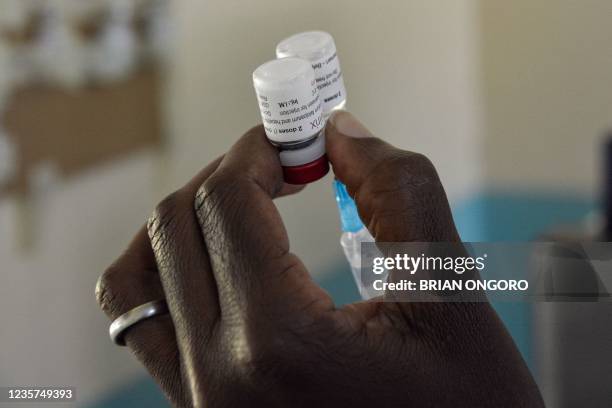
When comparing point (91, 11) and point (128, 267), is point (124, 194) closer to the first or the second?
point (91, 11)

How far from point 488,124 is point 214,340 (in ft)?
9.26

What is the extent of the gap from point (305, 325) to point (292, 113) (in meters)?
0.18

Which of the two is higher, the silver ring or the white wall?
the white wall

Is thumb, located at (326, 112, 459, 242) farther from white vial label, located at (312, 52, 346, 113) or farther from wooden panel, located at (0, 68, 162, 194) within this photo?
wooden panel, located at (0, 68, 162, 194)

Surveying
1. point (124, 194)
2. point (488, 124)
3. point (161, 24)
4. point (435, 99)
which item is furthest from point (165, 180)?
point (488, 124)

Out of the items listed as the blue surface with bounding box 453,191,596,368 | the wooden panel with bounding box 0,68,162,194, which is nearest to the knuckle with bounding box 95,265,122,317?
the wooden panel with bounding box 0,68,162,194

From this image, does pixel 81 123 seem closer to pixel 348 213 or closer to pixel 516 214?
pixel 348 213

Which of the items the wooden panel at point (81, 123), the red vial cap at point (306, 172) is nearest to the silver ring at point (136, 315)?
the red vial cap at point (306, 172)

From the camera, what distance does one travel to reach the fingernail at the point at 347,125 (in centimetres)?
58

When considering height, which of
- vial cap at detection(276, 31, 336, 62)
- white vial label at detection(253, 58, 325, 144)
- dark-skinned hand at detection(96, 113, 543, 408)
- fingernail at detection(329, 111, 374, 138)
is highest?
vial cap at detection(276, 31, 336, 62)

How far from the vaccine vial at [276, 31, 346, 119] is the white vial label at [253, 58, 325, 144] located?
60 millimetres

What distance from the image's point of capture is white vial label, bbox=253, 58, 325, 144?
57 cm

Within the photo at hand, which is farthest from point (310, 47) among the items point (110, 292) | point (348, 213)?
point (110, 292)

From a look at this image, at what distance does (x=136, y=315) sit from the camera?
56 cm
